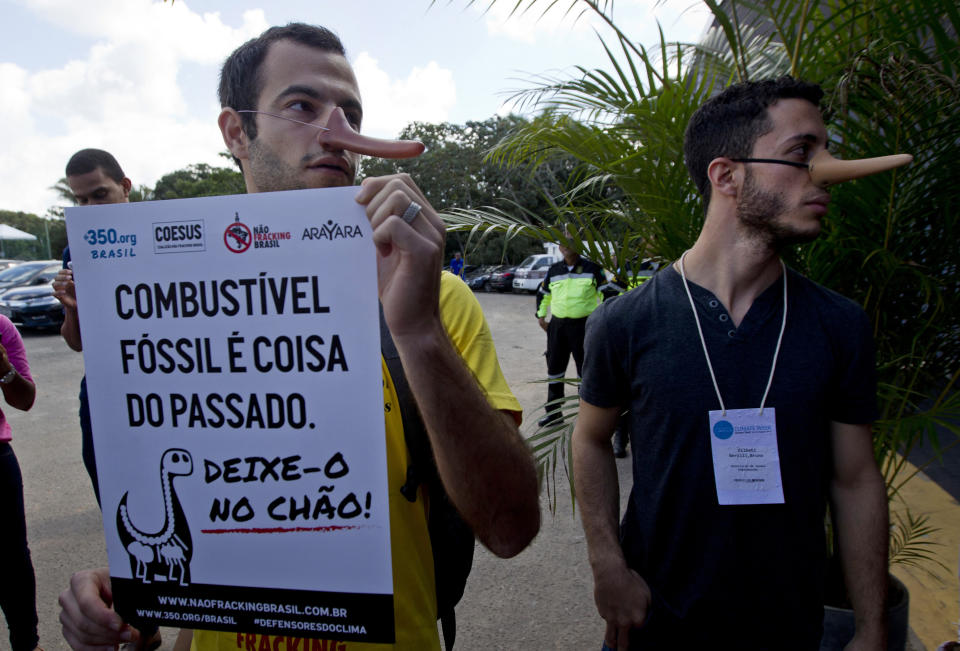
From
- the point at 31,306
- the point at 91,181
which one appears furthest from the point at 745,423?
the point at 31,306

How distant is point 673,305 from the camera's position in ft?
5.68

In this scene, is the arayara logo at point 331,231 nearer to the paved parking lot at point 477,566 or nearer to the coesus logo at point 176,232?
the coesus logo at point 176,232

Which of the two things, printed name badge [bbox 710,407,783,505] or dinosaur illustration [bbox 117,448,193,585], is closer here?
dinosaur illustration [bbox 117,448,193,585]

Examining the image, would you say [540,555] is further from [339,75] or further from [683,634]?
[339,75]

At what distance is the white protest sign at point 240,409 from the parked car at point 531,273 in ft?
69.5

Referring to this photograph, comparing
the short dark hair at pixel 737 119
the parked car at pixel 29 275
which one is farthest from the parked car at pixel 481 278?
the short dark hair at pixel 737 119

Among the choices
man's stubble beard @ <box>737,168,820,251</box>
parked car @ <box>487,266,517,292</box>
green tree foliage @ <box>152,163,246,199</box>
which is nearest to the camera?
man's stubble beard @ <box>737,168,820,251</box>

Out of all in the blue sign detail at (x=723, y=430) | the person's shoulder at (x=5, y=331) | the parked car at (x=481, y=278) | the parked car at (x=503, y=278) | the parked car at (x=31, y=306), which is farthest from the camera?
the parked car at (x=481, y=278)

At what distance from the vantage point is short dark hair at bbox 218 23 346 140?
1.31 m

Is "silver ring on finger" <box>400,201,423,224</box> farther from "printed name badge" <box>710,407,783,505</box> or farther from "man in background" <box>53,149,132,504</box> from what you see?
"man in background" <box>53,149,132,504</box>

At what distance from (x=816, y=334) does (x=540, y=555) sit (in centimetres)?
290

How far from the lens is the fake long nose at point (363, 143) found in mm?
1017

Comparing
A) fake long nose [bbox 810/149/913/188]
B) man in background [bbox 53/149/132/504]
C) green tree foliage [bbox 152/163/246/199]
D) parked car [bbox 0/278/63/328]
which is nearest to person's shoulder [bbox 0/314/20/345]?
man in background [bbox 53/149/132/504]

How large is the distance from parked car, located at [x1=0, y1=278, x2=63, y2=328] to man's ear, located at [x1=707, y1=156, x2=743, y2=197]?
15118 millimetres
